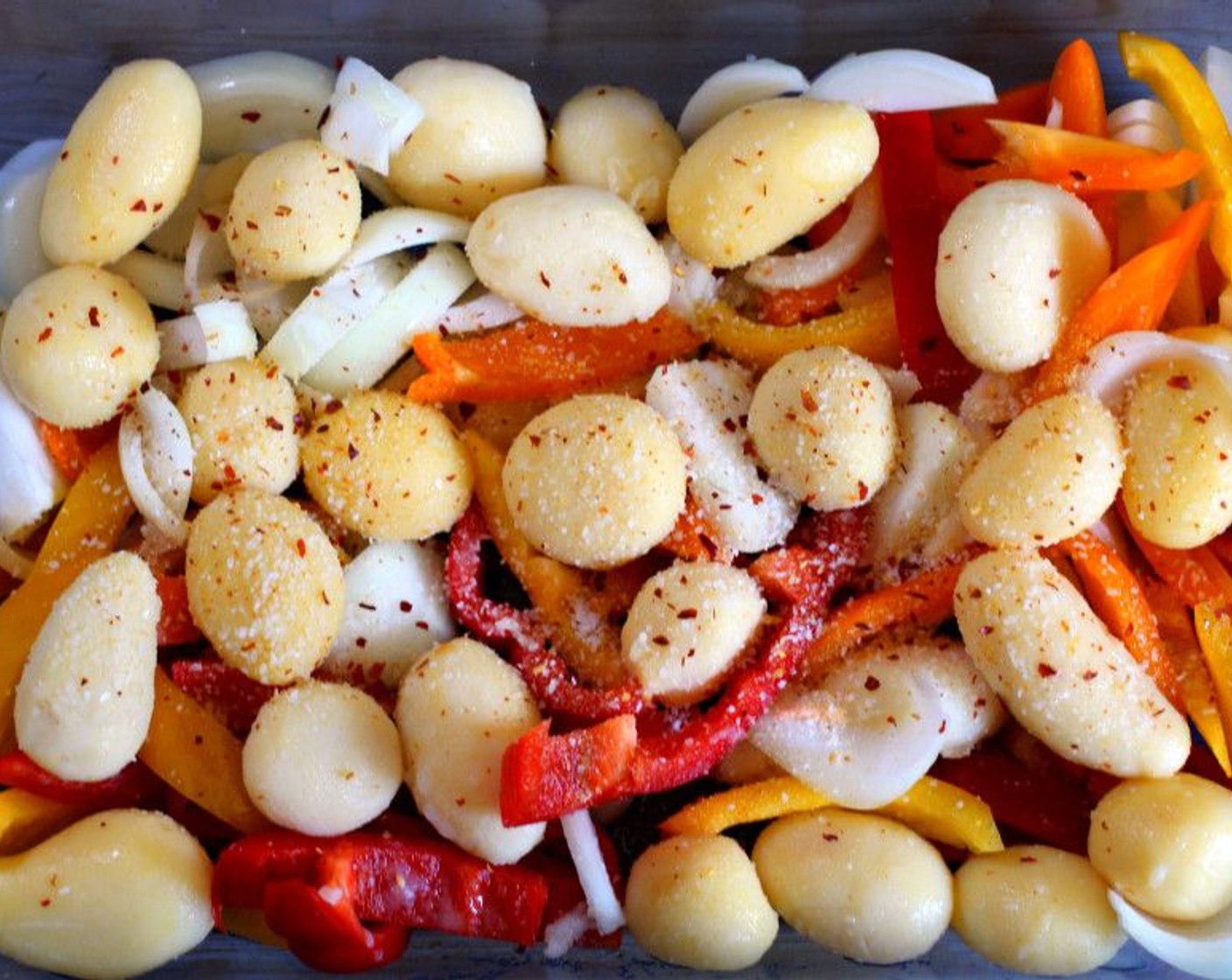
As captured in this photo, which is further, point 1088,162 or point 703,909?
point 1088,162

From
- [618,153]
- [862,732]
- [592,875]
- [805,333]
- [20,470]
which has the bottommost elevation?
[592,875]

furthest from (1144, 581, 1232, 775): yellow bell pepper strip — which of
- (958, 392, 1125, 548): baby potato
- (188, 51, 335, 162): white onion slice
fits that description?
(188, 51, 335, 162): white onion slice

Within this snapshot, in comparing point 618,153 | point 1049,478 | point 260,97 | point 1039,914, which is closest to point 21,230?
point 260,97

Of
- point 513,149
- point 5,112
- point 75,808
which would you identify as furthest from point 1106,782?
point 5,112

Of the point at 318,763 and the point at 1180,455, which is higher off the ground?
the point at 1180,455

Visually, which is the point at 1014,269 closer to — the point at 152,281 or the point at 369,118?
the point at 369,118

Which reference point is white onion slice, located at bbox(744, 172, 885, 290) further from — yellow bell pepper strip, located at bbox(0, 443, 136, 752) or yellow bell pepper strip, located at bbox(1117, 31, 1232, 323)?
yellow bell pepper strip, located at bbox(0, 443, 136, 752)
